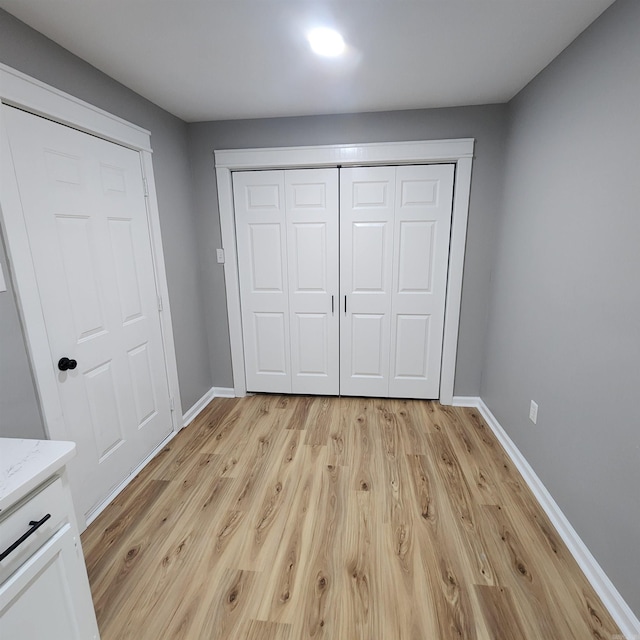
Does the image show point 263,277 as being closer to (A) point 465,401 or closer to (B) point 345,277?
(B) point 345,277

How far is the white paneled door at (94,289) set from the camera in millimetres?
1498

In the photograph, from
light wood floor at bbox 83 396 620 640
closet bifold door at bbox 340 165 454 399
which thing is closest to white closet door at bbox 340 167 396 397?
closet bifold door at bbox 340 165 454 399

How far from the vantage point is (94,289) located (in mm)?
1791

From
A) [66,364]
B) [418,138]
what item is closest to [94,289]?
[66,364]

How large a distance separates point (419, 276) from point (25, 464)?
255 cm

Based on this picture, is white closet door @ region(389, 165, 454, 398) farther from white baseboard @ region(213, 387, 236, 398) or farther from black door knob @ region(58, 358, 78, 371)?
black door knob @ region(58, 358, 78, 371)

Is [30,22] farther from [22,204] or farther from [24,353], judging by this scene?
[24,353]

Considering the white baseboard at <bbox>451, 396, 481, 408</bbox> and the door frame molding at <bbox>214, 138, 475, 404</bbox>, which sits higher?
the door frame molding at <bbox>214, 138, 475, 404</bbox>

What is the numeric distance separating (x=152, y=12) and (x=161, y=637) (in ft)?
7.98

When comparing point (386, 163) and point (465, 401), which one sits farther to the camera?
point (465, 401)

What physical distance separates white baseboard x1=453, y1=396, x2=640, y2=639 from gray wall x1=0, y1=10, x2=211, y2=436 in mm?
2440

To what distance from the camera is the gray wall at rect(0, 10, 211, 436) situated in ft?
4.47

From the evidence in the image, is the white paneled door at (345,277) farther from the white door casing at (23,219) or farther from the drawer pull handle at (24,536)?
the drawer pull handle at (24,536)

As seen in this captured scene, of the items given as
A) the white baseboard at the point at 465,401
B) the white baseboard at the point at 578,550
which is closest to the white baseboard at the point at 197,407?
the white baseboard at the point at 465,401
